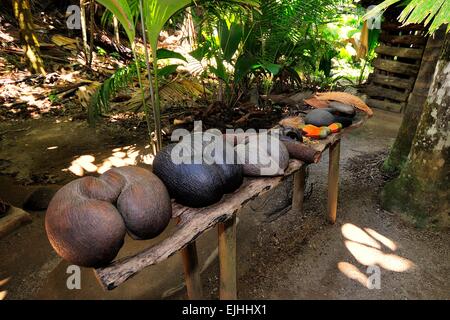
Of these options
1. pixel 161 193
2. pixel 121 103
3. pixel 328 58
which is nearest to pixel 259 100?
pixel 328 58

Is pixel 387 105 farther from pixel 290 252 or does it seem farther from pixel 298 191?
pixel 290 252

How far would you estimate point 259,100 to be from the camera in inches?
201

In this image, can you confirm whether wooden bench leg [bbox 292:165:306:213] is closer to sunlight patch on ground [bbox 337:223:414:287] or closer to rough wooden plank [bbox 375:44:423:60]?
sunlight patch on ground [bbox 337:223:414:287]

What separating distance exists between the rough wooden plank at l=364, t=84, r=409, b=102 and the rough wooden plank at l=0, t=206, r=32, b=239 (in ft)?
17.2

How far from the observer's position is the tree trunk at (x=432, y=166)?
2371mm

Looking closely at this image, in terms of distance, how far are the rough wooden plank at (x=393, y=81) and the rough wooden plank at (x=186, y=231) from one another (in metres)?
4.51

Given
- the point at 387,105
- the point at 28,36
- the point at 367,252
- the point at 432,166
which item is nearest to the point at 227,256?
the point at 367,252

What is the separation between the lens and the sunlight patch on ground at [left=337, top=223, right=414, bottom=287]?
2270 millimetres

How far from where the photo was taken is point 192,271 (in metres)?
1.76

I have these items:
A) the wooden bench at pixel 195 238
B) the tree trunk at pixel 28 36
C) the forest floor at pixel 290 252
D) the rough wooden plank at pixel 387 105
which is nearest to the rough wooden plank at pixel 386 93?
the rough wooden plank at pixel 387 105

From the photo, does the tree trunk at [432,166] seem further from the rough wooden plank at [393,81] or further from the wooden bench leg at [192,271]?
the rough wooden plank at [393,81]

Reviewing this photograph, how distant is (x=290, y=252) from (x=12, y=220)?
7.44 ft

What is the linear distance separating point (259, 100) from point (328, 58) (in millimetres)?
1871

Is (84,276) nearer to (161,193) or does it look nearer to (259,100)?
(161,193)
